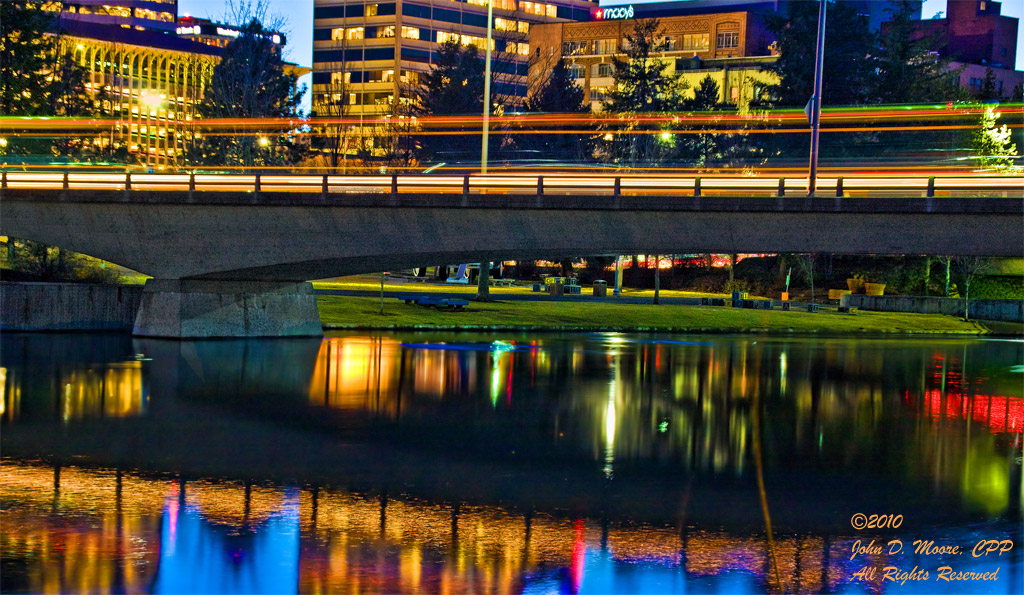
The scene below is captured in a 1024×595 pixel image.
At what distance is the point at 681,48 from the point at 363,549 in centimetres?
13689

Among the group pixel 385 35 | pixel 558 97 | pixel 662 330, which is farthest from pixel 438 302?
pixel 385 35

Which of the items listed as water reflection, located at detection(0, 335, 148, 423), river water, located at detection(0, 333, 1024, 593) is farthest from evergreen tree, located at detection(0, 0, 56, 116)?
river water, located at detection(0, 333, 1024, 593)

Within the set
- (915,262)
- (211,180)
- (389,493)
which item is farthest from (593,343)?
(915,262)

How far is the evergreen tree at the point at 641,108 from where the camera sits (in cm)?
8425

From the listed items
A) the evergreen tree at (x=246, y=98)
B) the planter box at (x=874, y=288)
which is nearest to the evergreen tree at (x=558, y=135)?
the evergreen tree at (x=246, y=98)

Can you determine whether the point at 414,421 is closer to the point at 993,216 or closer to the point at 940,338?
the point at 993,216

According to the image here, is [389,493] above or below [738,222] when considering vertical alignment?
below

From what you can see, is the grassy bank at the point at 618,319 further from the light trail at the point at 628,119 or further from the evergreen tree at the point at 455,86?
the evergreen tree at the point at 455,86

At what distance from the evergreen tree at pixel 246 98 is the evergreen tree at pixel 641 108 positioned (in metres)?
26.8

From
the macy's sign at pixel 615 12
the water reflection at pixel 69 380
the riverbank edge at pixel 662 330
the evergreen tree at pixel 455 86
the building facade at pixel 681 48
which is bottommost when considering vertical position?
the riverbank edge at pixel 662 330

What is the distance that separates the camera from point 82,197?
38688mm

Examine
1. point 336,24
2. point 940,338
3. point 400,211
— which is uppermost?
point 336,24

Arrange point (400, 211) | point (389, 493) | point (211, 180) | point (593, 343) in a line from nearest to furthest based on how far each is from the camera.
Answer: point (389, 493), point (400, 211), point (211, 180), point (593, 343)

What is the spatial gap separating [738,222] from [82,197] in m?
23.4
